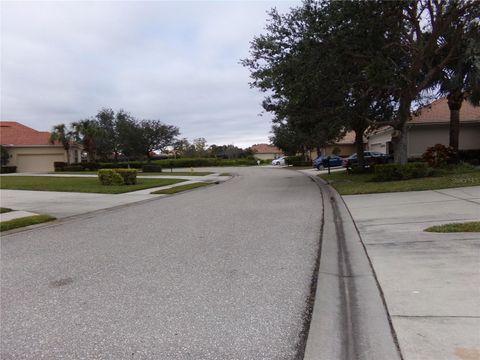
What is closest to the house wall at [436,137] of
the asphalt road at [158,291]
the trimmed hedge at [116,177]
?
the trimmed hedge at [116,177]

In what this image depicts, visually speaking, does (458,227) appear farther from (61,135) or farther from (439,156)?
(61,135)

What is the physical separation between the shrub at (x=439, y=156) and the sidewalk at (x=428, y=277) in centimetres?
1185

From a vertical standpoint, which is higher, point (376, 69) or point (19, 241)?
point (376, 69)

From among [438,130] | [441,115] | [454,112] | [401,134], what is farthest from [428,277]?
[441,115]

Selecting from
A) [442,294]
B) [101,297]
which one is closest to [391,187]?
[442,294]

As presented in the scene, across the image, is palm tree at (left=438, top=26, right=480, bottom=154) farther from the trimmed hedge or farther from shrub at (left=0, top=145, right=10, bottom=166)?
shrub at (left=0, top=145, right=10, bottom=166)

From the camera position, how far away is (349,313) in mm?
4195

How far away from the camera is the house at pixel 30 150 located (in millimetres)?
48888

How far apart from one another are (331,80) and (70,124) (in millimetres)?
40371

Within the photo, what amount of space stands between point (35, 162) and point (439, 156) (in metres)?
45.3

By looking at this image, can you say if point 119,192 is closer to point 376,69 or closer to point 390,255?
point 376,69

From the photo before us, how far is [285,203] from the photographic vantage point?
13.6m

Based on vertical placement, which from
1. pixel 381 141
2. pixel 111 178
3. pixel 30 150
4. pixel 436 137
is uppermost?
pixel 30 150

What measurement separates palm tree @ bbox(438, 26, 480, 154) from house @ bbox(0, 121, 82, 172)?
4363 centimetres
